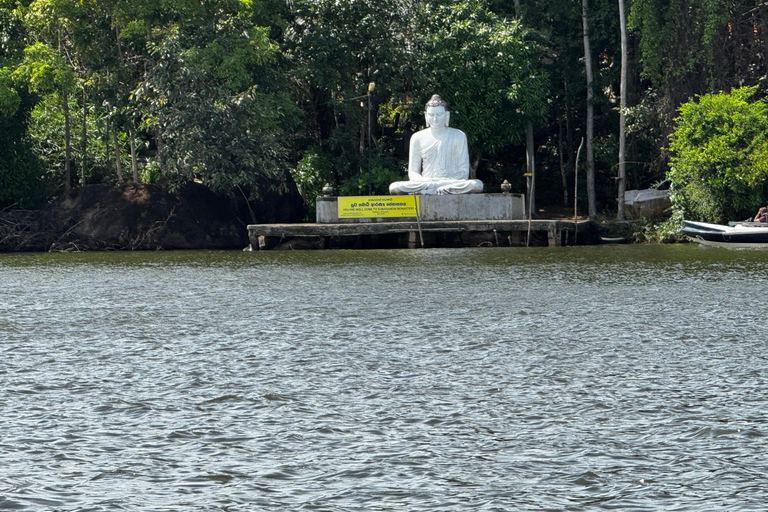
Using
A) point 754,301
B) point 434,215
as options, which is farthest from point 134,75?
point 754,301

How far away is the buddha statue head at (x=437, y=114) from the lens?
32031 mm

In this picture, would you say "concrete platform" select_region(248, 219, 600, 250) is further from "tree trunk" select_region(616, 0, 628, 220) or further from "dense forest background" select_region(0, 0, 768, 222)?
"tree trunk" select_region(616, 0, 628, 220)

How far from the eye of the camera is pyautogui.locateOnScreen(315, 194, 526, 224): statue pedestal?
98.4ft

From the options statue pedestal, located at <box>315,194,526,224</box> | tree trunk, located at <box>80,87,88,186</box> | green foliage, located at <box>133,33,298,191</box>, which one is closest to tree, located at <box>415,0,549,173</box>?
statue pedestal, located at <box>315,194,526,224</box>

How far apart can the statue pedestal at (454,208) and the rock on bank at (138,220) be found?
3.05 meters

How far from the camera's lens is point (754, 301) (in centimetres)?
1479

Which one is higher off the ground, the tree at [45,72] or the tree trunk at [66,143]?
the tree at [45,72]

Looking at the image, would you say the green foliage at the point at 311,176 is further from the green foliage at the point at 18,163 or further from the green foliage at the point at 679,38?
the green foliage at the point at 679,38

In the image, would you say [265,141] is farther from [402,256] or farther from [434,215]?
[402,256]

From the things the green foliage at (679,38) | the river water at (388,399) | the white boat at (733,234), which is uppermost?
the green foliage at (679,38)

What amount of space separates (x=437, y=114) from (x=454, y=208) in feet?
11.1

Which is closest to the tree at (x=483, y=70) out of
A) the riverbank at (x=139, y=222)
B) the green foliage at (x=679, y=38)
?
the green foliage at (x=679, y=38)

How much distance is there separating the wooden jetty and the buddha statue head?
2.86 m

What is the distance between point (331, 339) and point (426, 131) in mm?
21252
